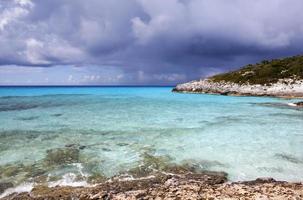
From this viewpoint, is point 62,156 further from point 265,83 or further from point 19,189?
point 265,83

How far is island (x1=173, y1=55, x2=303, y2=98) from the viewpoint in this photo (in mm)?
77425

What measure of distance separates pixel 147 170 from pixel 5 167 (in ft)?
23.8

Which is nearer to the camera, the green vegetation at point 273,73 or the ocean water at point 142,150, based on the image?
the ocean water at point 142,150

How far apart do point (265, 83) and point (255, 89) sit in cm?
515

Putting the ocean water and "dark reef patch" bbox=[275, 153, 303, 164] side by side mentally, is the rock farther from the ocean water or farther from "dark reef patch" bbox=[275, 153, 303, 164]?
"dark reef patch" bbox=[275, 153, 303, 164]

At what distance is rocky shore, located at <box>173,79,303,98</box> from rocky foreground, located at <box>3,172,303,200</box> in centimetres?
6741

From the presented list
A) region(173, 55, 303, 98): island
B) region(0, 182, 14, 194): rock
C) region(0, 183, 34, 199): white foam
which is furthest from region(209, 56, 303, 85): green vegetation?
region(0, 182, 14, 194): rock

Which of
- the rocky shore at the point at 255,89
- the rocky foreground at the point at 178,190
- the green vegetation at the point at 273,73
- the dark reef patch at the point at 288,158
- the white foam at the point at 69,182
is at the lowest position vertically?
the white foam at the point at 69,182

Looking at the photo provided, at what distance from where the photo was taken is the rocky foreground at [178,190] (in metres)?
9.57

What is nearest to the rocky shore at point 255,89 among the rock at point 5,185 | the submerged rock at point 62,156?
the submerged rock at point 62,156

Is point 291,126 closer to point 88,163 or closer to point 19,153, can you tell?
point 88,163

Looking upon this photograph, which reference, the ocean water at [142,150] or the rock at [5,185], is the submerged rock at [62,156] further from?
the rock at [5,185]

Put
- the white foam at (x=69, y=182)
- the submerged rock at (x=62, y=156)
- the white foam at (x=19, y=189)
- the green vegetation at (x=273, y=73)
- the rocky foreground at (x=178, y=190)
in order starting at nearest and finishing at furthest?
the rocky foreground at (x=178, y=190)
the white foam at (x=19, y=189)
the white foam at (x=69, y=182)
the submerged rock at (x=62, y=156)
the green vegetation at (x=273, y=73)

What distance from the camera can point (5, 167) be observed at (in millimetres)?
15164
